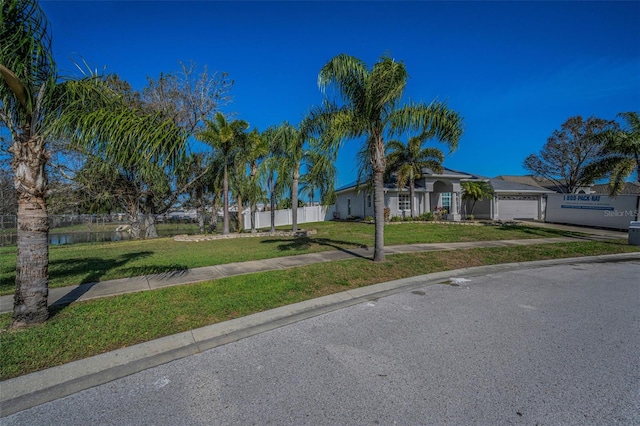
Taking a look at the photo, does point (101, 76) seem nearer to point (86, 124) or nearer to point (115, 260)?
point (86, 124)

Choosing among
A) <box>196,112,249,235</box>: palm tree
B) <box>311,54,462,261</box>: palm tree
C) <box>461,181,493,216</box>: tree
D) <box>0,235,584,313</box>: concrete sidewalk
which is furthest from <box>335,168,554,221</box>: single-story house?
<box>311,54,462,261</box>: palm tree

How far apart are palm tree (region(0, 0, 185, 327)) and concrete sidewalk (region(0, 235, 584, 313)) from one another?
4.20 feet

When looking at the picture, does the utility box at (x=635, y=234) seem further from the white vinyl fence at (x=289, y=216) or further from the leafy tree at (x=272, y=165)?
the white vinyl fence at (x=289, y=216)

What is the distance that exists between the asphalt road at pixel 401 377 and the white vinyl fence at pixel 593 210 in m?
Result: 18.1

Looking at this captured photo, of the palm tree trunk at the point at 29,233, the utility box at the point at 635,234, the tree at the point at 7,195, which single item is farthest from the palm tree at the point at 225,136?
the utility box at the point at 635,234

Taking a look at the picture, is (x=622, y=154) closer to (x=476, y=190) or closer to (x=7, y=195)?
(x=476, y=190)

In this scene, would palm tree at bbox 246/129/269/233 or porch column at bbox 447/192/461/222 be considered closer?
palm tree at bbox 246/129/269/233

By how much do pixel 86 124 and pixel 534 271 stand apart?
10359 millimetres

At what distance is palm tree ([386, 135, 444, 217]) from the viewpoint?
2136cm

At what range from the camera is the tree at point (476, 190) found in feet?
73.6

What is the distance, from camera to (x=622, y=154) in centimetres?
1328

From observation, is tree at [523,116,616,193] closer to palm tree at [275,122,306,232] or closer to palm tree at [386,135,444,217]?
palm tree at [386,135,444,217]

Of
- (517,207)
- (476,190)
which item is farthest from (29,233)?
(517,207)

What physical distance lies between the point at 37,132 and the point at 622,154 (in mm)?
19947
